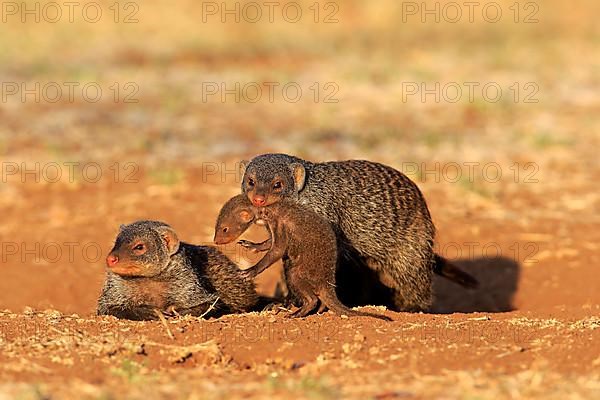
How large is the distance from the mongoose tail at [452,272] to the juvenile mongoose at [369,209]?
84 millimetres

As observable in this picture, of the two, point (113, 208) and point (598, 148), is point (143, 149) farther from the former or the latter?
point (598, 148)

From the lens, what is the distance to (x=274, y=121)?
11.9 metres

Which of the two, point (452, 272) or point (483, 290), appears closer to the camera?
point (452, 272)

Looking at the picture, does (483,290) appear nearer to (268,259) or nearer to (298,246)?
(298,246)

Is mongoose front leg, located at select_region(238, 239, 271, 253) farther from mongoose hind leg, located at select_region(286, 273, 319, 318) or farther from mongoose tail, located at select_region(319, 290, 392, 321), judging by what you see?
mongoose tail, located at select_region(319, 290, 392, 321)

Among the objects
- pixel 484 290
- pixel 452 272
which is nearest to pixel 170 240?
pixel 452 272

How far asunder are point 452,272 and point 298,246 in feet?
5.97

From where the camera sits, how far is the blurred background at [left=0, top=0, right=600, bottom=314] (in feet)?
26.5

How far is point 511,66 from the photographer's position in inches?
579

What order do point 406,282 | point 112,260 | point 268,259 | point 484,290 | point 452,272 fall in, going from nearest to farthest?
point 268,259, point 112,260, point 406,282, point 452,272, point 484,290

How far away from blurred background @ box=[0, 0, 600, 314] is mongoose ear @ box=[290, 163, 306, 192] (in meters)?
2.24

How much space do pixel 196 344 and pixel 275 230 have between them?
3.36ft

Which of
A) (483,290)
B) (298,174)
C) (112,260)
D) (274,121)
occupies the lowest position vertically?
(483,290)

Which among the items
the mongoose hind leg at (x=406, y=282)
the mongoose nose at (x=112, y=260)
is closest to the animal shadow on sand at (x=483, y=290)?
the mongoose hind leg at (x=406, y=282)
